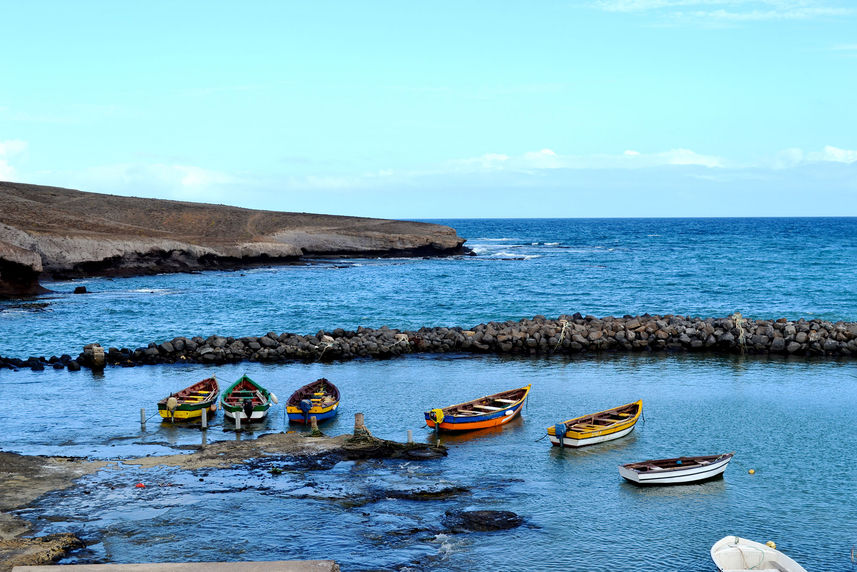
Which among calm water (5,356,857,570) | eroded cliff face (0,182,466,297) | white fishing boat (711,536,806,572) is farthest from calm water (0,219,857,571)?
eroded cliff face (0,182,466,297)

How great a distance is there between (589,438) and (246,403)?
38.2ft

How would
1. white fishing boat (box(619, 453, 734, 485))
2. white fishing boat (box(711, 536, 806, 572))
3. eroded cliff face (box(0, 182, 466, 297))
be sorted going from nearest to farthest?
white fishing boat (box(711, 536, 806, 572)), white fishing boat (box(619, 453, 734, 485)), eroded cliff face (box(0, 182, 466, 297))

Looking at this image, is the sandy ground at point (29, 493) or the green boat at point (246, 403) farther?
the green boat at point (246, 403)

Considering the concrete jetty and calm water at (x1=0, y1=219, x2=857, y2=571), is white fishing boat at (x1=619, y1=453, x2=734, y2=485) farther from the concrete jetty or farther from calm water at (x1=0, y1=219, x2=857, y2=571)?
the concrete jetty

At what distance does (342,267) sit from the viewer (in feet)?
303

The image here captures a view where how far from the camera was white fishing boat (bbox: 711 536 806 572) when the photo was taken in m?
→ 16.1

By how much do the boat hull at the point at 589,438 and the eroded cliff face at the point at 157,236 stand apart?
48.2m

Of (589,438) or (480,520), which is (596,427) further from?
(480,520)

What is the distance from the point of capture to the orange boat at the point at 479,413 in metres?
27.8

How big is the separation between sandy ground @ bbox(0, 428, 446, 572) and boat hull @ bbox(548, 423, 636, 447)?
370cm

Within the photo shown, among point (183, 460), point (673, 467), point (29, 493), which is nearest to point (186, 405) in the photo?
point (183, 460)

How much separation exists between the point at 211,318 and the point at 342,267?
38376 mm

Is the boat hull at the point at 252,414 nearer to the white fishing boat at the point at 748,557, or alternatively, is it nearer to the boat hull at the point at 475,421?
the boat hull at the point at 475,421

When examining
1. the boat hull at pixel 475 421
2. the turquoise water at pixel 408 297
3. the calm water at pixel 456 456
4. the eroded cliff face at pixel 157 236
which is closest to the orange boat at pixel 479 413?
the boat hull at pixel 475 421
